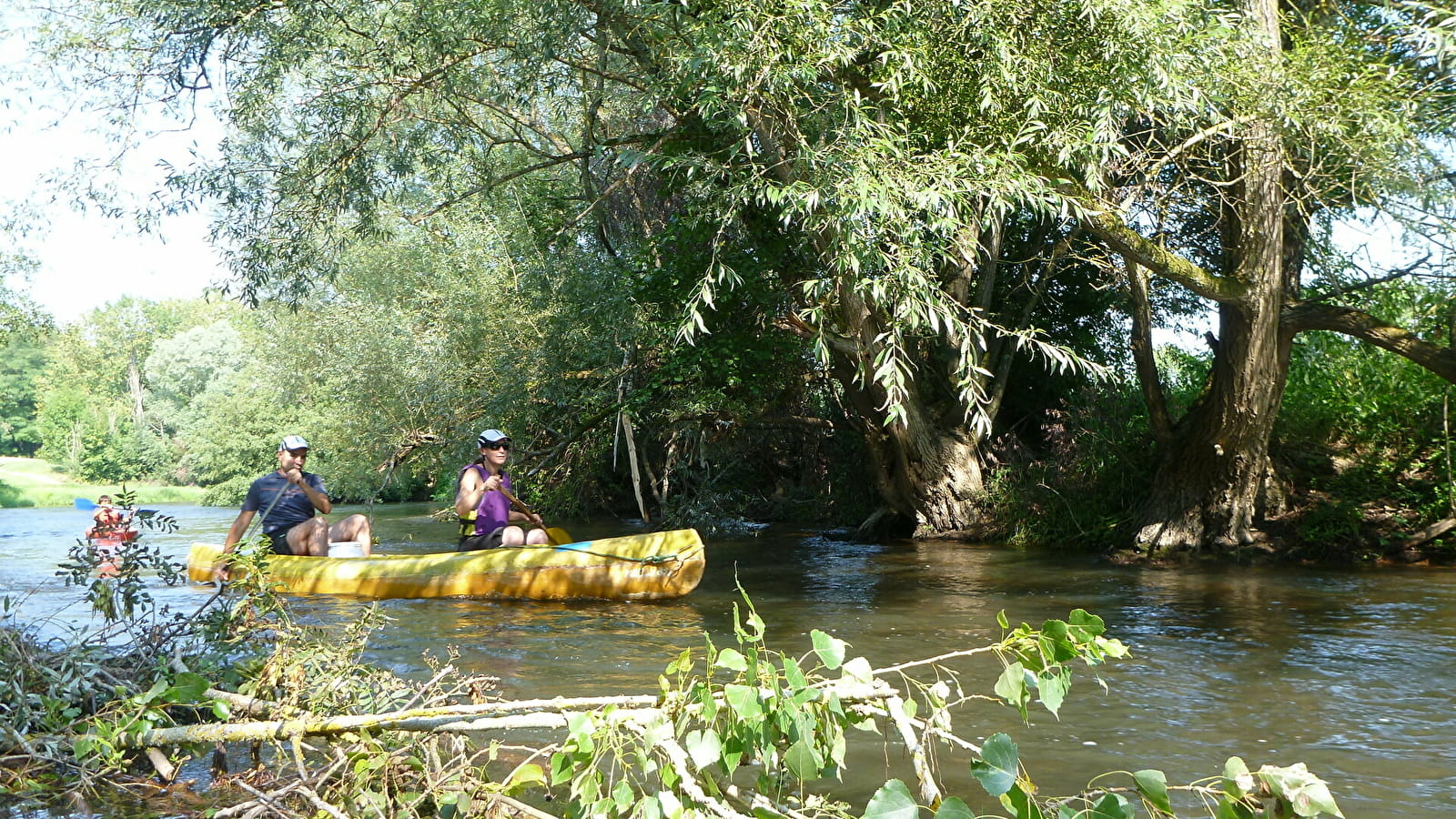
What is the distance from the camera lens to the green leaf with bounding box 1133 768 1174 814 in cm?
220

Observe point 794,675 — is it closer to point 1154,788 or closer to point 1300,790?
point 1154,788

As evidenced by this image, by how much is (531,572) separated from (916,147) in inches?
175

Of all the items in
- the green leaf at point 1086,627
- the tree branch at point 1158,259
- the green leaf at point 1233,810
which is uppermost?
the tree branch at point 1158,259

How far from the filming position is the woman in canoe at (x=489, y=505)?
30.5 ft

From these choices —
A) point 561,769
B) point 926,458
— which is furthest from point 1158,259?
point 561,769

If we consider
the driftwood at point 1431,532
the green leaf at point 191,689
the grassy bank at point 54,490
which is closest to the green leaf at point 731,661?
the green leaf at point 191,689

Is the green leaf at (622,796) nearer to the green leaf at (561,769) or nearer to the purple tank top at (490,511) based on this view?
the green leaf at (561,769)

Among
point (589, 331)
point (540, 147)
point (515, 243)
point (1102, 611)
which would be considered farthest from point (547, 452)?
point (1102, 611)

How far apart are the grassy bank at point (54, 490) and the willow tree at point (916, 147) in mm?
23021


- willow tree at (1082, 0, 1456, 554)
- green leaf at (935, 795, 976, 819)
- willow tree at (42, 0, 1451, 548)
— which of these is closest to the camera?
green leaf at (935, 795, 976, 819)

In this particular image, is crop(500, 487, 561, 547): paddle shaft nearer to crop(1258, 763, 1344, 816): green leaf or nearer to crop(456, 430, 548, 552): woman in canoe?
crop(456, 430, 548, 552): woman in canoe

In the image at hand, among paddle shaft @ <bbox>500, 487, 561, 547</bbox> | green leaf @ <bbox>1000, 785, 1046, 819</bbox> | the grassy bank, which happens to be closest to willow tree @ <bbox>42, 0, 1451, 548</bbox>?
paddle shaft @ <bbox>500, 487, 561, 547</bbox>

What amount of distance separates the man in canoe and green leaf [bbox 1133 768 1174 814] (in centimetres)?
760

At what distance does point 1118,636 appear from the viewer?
7035 mm
